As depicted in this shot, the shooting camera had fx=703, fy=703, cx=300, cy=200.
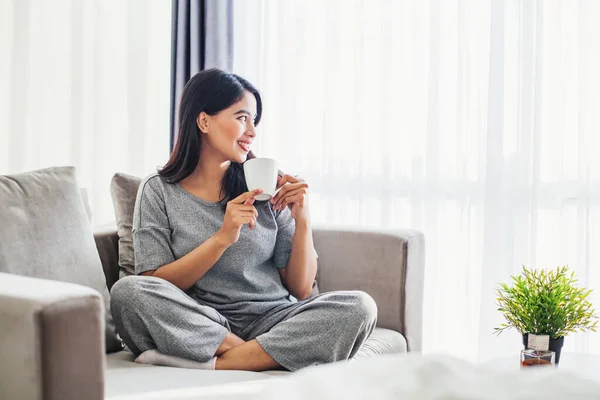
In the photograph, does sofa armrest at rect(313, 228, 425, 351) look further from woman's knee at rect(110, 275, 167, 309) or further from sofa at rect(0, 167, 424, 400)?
woman's knee at rect(110, 275, 167, 309)

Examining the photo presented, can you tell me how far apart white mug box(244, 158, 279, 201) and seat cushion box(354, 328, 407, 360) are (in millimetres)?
475

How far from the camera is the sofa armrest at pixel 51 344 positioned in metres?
1.11

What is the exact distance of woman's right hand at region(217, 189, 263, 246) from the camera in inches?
71.1

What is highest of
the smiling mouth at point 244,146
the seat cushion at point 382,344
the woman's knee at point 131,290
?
the smiling mouth at point 244,146

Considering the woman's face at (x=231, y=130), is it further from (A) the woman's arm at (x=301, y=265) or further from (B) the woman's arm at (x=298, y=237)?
(A) the woman's arm at (x=301, y=265)

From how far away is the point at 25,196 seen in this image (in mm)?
1730

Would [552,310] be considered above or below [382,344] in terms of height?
above

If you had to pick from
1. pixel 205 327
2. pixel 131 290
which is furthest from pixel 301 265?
pixel 131 290

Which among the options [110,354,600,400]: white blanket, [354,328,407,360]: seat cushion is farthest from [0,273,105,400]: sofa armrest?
[354,328,407,360]: seat cushion

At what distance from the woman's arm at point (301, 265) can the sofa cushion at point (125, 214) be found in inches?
17.6

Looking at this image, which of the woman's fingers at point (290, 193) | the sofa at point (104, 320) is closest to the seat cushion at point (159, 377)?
the sofa at point (104, 320)

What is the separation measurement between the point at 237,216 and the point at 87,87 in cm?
185

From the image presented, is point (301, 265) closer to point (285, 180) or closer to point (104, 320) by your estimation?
point (285, 180)

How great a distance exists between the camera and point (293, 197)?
195cm
